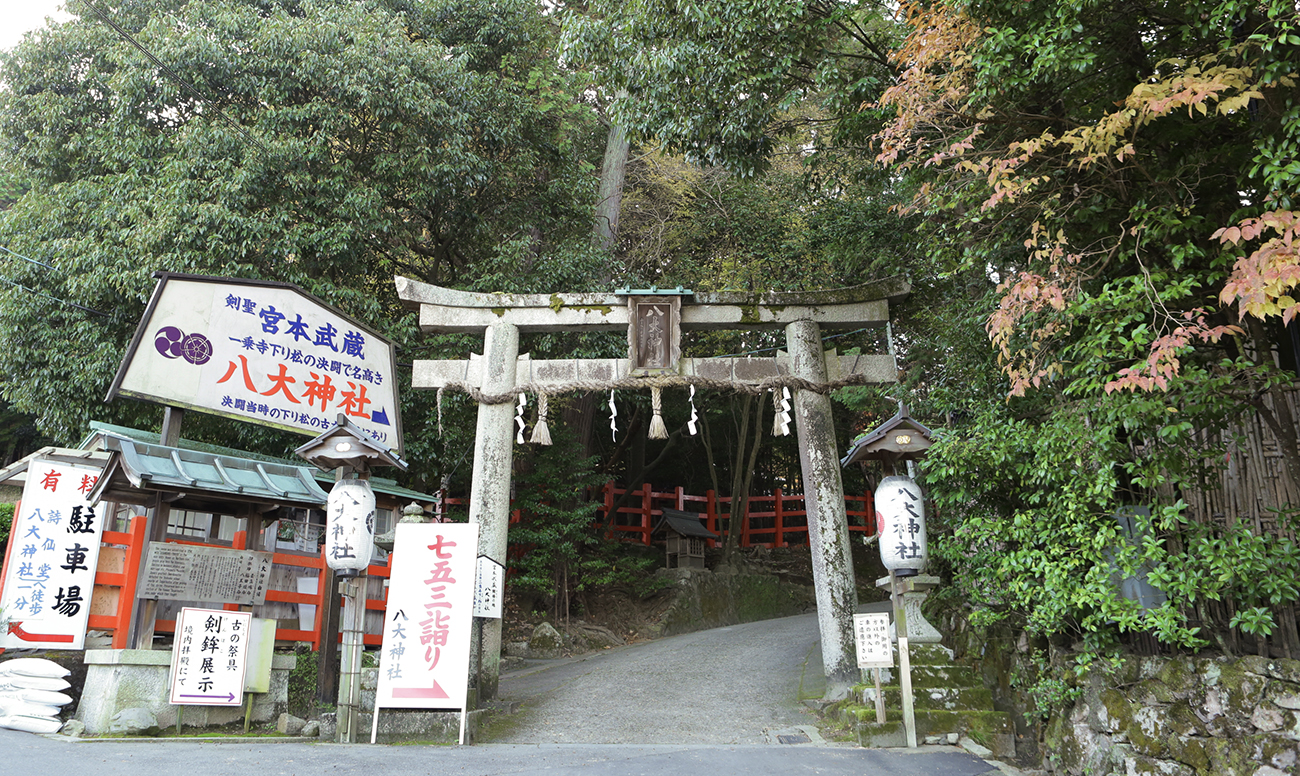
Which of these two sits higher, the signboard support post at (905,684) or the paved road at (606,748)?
the signboard support post at (905,684)

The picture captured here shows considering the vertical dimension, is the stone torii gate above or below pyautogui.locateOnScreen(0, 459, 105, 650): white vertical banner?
above

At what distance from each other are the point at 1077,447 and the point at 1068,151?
1.88 m

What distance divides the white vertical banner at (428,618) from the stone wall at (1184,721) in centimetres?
467

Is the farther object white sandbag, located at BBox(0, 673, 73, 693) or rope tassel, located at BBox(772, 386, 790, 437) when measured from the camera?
rope tassel, located at BBox(772, 386, 790, 437)

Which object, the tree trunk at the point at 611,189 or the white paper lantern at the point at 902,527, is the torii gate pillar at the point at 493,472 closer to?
the white paper lantern at the point at 902,527

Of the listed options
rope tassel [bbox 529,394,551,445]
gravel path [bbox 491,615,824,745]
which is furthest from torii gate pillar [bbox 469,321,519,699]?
gravel path [bbox 491,615,824,745]

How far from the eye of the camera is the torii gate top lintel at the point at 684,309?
842cm

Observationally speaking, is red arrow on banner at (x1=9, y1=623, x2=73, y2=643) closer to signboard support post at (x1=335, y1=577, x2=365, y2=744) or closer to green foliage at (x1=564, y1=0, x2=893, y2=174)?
signboard support post at (x1=335, y1=577, x2=365, y2=744)

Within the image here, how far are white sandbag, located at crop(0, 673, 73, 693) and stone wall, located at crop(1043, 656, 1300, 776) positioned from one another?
8456 mm

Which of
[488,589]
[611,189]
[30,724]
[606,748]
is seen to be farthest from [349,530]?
[611,189]

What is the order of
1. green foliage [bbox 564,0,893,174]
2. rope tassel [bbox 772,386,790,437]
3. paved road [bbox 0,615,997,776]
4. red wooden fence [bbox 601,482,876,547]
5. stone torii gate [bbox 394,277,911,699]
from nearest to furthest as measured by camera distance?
paved road [bbox 0,615,997,776]
green foliage [bbox 564,0,893,174]
stone torii gate [bbox 394,277,911,699]
rope tassel [bbox 772,386,790,437]
red wooden fence [bbox 601,482,876,547]

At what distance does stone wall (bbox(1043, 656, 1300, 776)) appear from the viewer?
4410mm

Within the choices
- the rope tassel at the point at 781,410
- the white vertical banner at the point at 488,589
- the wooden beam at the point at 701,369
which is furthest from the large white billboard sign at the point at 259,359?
the rope tassel at the point at 781,410

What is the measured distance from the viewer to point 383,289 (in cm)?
1295
